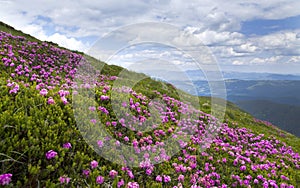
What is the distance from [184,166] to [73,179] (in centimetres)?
394

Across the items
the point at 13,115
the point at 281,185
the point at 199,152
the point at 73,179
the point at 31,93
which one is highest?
the point at 31,93

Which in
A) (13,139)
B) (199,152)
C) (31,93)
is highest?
(31,93)

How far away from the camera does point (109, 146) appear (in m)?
6.96

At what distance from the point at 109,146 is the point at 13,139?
2648mm

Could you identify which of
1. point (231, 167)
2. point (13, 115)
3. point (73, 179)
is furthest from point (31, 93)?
point (231, 167)

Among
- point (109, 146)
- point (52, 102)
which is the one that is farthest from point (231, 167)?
point (52, 102)

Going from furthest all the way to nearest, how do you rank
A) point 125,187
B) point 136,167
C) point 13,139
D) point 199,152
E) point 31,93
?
point 199,152 < point 31,93 < point 136,167 < point 125,187 < point 13,139

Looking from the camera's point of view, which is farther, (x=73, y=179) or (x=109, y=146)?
(x=109, y=146)

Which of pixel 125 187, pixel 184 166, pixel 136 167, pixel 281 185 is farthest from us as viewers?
pixel 281 185

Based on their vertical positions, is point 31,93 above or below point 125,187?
above

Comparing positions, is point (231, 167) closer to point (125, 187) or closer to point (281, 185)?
point (281, 185)

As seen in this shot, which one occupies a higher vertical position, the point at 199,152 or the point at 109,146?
the point at 109,146

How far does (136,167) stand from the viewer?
6848 millimetres

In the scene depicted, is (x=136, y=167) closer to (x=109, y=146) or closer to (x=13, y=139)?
(x=109, y=146)
